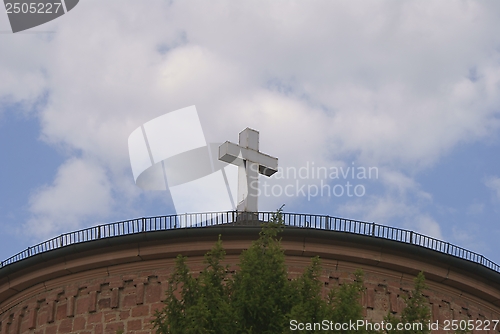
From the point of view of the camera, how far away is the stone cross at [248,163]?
20188 millimetres

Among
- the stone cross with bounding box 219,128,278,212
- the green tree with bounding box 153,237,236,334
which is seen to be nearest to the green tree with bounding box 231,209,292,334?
the green tree with bounding box 153,237,236,334

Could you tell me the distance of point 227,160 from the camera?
2069 centimetres

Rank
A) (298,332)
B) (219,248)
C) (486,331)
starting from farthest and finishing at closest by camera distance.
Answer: (486,331) → (219,248) → (298,332)

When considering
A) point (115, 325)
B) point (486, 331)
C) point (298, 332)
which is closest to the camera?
point (298, 332)

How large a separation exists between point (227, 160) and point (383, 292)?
454cm

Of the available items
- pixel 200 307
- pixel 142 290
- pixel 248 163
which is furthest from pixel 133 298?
pixel 200 307

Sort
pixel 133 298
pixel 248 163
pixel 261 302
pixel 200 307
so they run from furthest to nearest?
1. pixel 248 163
2. pixel 133 298
3. pixel 261 302
4. pixel 200 307

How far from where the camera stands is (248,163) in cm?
2069

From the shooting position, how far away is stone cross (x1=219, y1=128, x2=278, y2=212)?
66.2 feet

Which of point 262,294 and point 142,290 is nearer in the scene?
point 262,294

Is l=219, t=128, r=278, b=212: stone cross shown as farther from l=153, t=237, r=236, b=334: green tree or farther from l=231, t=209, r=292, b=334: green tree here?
l=231, t=209, r=292, b=334: green tree

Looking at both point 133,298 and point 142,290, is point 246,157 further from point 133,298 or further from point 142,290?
point 133,298

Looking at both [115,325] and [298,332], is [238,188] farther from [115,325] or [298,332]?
[298,332]

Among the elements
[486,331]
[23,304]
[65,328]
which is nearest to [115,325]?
[65,328]
